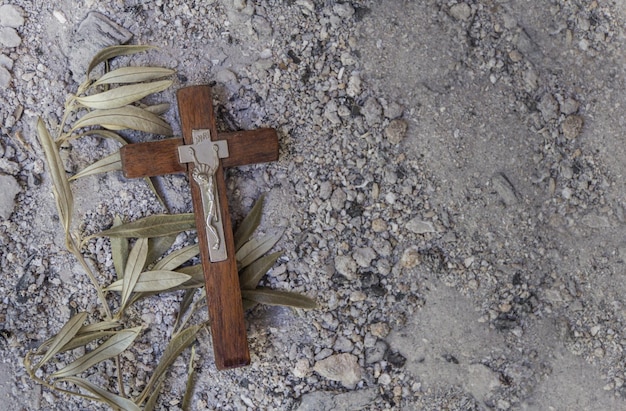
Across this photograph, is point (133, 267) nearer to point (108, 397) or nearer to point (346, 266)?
point (108, 397)

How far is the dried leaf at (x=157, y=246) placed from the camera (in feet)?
5.81

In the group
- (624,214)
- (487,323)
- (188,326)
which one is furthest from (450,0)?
(188,326)

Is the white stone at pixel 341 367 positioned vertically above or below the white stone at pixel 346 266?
below

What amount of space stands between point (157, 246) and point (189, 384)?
1.21ft

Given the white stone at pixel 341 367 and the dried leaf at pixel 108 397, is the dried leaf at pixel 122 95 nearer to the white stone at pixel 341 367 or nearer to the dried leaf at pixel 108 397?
the dried leaf at pixel 108 397

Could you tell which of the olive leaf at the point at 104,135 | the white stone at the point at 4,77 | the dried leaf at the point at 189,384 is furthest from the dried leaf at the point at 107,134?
the dried leaf at the point at 189,384

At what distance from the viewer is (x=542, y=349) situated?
1.82 m

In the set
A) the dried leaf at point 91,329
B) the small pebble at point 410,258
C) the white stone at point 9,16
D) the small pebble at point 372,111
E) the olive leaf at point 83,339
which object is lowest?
the olive leaf at point 83,339

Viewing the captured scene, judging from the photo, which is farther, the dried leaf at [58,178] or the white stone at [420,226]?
the white stone at [420,226]

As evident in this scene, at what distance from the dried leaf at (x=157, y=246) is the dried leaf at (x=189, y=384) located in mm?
252

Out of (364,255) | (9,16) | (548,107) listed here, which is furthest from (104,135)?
(548,107)

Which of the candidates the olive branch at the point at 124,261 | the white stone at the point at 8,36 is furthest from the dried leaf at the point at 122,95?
the white stone at the point at 8,36

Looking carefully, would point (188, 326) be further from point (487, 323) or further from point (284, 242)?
point (487, 323)

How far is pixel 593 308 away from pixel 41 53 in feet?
5.17
